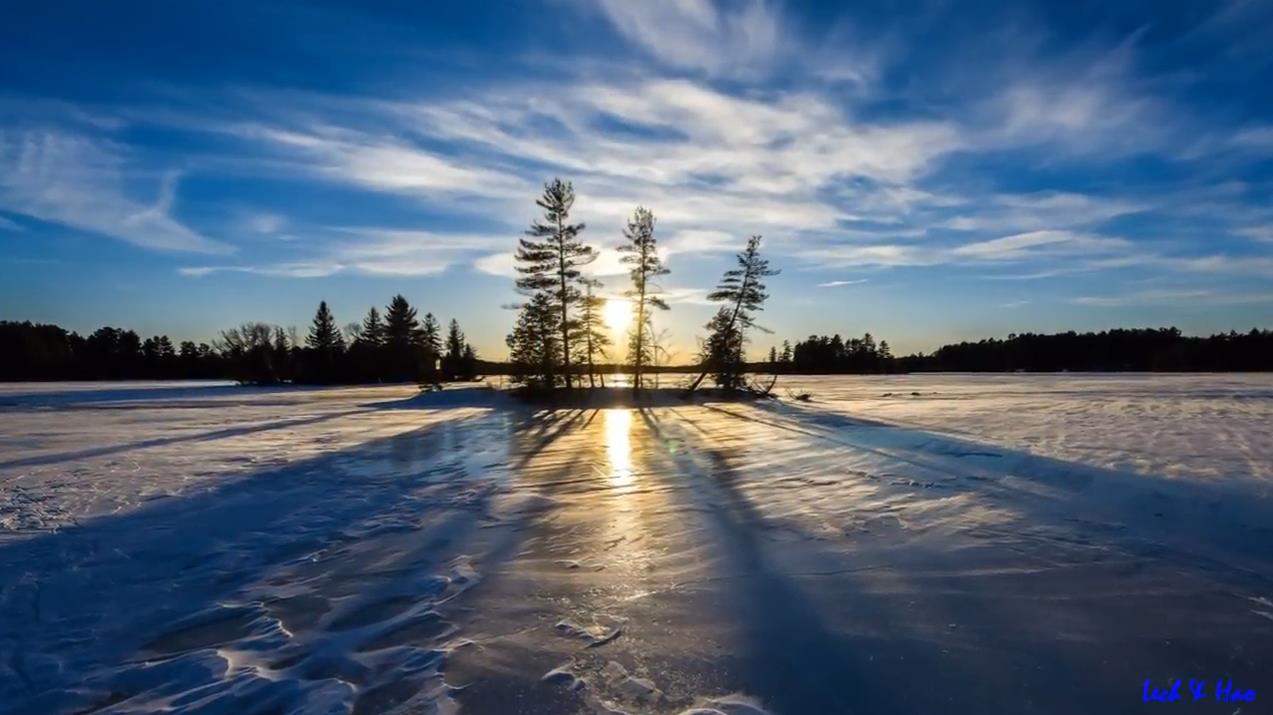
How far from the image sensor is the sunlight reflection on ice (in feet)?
31.3

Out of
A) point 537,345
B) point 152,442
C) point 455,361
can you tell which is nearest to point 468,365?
point 455,361

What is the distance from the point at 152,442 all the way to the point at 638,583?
1316 cm

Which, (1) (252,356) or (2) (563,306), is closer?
(2) (563,306)

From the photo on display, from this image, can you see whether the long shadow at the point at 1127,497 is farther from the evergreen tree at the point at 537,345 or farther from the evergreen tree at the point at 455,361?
the evergreen tree at the point at 455,361

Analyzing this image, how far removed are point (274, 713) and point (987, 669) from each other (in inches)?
143

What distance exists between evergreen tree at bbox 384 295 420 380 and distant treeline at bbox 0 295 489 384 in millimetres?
103

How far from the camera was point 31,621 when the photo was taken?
4.27 m

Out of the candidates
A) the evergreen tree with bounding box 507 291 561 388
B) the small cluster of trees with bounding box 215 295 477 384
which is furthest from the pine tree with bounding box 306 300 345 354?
the evergreen tree with bounding box 507 291 561 388

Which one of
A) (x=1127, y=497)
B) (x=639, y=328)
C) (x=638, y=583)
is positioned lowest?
(x=638, y=583)

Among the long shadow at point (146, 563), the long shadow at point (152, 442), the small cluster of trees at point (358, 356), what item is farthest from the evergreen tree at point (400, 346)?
the long shadow at point (146, 563)

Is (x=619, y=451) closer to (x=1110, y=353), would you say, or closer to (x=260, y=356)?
(x=260, y=356)

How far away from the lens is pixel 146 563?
5445 mm

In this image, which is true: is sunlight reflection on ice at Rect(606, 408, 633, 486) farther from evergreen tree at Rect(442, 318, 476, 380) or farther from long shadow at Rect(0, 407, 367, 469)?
evergreen tree at Rect(442, 318, 476, 380)

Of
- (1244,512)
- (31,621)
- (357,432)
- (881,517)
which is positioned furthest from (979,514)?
(357,432)
